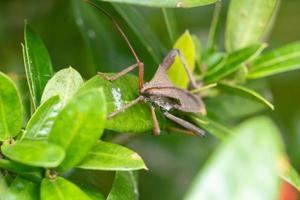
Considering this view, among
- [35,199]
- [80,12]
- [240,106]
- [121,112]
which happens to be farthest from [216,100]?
[35,199]

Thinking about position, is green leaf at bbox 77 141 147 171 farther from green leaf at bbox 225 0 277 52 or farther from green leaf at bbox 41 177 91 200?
green leaf at bbox 225 0 277 52

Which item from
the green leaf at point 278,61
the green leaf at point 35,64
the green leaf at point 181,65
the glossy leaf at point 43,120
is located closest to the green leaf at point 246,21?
the green leaf at point 278,61

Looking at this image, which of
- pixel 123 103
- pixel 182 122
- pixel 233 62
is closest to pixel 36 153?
pixel 123 103

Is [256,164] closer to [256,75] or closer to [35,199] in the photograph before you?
[35,199]

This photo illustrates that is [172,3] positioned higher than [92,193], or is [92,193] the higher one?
[172,3]

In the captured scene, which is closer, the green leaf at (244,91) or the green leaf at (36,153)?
the green leaf at (36,153)

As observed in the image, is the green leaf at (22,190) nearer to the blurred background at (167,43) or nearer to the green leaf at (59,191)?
the green leaf at (59,191)

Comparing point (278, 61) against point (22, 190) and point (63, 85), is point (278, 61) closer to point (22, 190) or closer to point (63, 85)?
point (63, 85)

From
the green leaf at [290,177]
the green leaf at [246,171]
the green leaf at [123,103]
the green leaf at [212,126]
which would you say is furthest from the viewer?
the green leaf at [212,126]
